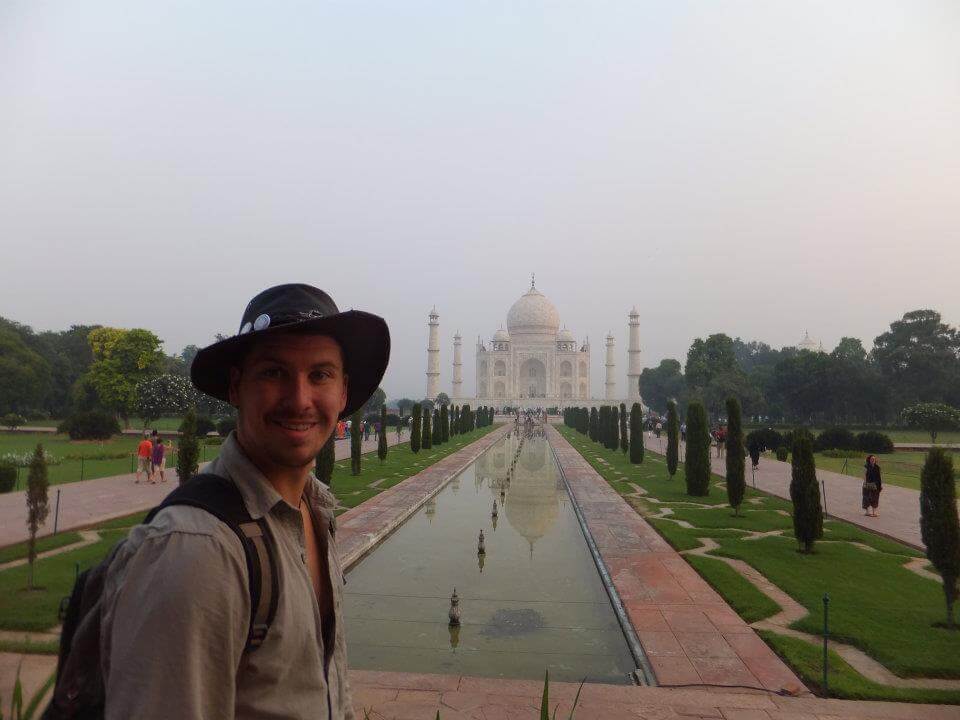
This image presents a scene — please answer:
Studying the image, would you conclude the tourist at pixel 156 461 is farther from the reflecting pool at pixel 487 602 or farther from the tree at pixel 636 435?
the tree at pixel 636 435

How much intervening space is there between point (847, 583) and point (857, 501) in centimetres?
655

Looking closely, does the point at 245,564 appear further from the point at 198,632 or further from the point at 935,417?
the point at 935,417

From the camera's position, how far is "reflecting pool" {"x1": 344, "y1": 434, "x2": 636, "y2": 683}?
15.8 feet

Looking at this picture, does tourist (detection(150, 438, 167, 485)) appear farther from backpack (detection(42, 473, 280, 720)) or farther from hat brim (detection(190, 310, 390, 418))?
backpack (detection(42, 473, 280, 720))

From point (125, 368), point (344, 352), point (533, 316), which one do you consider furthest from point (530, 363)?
point (344, 352)

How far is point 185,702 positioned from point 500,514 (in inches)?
401

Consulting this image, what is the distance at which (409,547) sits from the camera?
27.3ft

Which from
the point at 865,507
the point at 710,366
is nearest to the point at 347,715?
the point at 865,507

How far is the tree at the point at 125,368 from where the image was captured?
2917 centimetres

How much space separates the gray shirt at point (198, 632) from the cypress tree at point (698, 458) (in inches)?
491

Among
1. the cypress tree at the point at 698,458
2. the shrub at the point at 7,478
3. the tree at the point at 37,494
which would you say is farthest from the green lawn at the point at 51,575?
the cypress tree at the point at 698,458

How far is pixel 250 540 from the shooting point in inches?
39.1

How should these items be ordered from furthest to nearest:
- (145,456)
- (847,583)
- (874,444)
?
1. (874,444)
2. (145,456)
3. (847,583)

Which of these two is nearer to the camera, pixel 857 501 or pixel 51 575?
pixel 51 575
